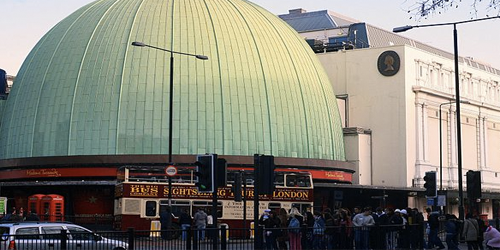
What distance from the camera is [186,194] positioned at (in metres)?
51.8

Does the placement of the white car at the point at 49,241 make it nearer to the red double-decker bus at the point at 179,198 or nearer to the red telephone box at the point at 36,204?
the red double-decker bus at the point at 179,198

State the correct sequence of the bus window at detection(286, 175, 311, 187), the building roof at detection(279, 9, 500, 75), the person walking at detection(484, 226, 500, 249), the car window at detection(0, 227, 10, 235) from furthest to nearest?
the building roof at detection(279, 9, 500, 75), the bus window at detection(286, 175, 311, 187), the person walking at detection(484, 226, 500, 249), the car window at detection(0, 227, 10, 235)

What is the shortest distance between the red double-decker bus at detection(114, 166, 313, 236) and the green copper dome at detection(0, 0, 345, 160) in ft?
32.3

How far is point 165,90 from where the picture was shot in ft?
212

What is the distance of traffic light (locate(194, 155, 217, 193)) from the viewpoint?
94.8 feet

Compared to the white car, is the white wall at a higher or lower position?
higher

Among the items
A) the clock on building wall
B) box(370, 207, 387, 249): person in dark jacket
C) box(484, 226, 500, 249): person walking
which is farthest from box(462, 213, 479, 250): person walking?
the clock on building wall

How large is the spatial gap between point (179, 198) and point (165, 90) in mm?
14573

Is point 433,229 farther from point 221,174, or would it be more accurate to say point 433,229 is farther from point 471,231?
point 221,174

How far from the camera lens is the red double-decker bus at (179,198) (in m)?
Answer: 49.9

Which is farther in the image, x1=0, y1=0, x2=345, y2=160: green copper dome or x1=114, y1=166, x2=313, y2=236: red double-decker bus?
x1=0, y1=0, x2=345, y2=160: green copper dome

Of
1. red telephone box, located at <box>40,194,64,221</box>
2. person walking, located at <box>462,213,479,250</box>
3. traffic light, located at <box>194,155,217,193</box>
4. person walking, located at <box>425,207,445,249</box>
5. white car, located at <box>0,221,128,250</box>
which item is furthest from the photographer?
red telephone box, located at <box>40,194,64,221</box>

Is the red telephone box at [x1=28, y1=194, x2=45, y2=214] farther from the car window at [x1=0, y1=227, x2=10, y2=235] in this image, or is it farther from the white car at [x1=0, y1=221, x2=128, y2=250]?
the white car at [x1=0, y1=221, x2=128, y2=250]

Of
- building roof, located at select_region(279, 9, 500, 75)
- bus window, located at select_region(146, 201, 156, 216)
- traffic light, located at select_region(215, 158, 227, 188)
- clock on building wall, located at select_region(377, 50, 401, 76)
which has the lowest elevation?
bus window, located at select_region(146, 201, 156, 216)
